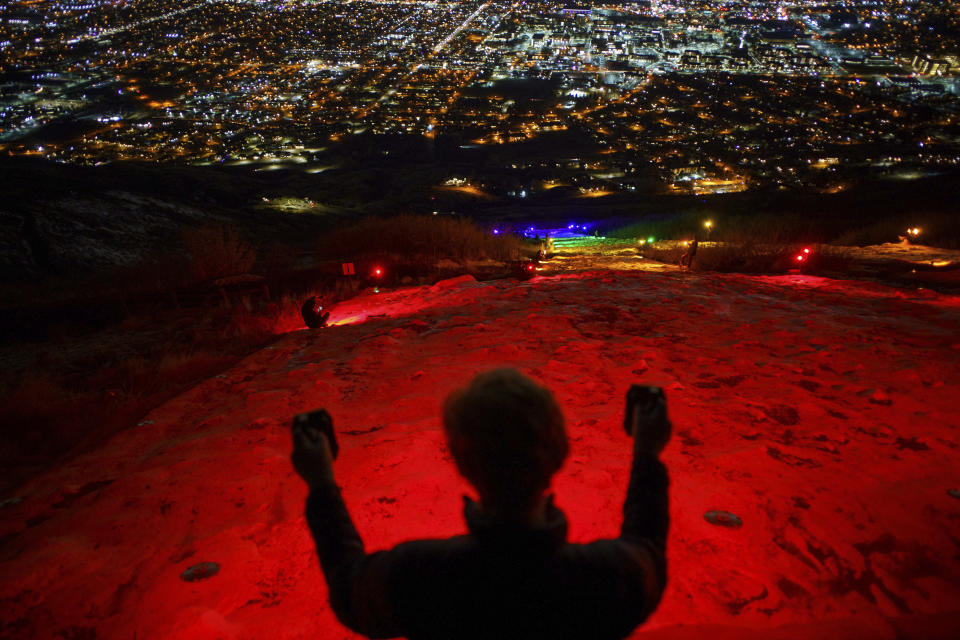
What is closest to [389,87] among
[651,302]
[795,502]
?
[651,302]

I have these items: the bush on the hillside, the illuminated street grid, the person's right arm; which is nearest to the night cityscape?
the person's right arm

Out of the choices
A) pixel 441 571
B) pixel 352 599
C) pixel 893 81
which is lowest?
pixel 352 599

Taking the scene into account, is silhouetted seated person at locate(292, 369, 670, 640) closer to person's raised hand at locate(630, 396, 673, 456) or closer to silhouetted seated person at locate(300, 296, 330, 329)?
person's raised hand at locate(630, 396, 673, 456)

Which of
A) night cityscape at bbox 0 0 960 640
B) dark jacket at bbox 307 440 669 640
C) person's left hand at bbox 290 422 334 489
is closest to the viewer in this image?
dark jacket at bbox 307 440 669 640

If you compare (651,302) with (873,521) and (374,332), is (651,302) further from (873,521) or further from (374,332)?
(873,521)

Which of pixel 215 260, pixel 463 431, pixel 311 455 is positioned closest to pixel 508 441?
pixel 463 431

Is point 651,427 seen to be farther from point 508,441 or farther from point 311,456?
point 311,456

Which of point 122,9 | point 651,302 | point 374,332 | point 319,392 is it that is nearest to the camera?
point 319,392
